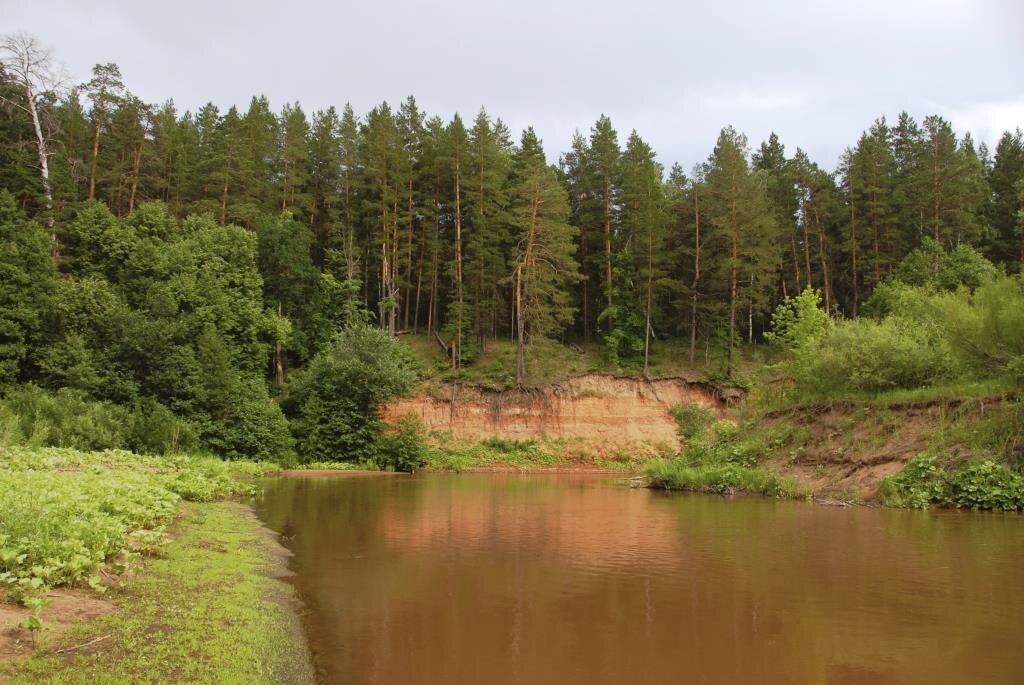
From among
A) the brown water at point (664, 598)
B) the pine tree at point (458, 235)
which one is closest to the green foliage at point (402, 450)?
the pine tree at point (458, 235)

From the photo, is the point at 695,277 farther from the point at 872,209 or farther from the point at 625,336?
the point at 872,209

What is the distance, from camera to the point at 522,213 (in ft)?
151

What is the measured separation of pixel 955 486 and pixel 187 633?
19.6 metres

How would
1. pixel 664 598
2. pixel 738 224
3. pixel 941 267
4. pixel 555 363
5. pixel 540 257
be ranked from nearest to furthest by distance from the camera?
1. pixel 664 598
2. pixel 941 267
3. pixel 738 224
4. pixel 540 257
5. pixel 555 363

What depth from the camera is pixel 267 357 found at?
44.2 metres

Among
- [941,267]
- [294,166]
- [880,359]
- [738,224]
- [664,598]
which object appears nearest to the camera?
[664,598]

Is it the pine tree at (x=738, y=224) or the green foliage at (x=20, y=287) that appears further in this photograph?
the pine tree at (x=738, y=224)

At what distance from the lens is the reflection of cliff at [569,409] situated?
148ft

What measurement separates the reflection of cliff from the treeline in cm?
308

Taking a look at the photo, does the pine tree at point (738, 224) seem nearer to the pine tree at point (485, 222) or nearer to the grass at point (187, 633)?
the pine tree at point (485, 222)

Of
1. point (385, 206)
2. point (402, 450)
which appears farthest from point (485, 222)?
point (402, 450)

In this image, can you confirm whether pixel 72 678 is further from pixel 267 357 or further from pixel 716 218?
pixel 716 218

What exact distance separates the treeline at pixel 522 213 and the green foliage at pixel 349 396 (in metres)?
5.81

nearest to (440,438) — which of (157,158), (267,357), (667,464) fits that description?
(267,357)
